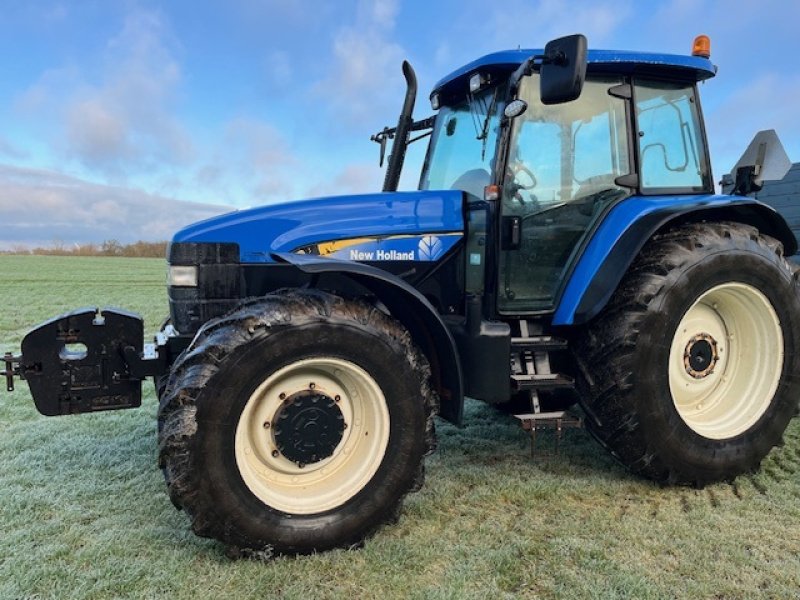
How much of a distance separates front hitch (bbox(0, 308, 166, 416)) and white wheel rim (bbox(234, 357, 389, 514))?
2.70ft

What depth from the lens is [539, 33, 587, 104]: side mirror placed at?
2.87 meters

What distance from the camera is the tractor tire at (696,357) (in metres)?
3.44

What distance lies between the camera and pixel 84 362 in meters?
3.28

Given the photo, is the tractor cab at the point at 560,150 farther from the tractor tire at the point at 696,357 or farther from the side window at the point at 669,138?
the tractor tire at the point at 696,357

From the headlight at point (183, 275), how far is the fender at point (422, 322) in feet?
1.68

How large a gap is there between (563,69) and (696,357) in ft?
6.44

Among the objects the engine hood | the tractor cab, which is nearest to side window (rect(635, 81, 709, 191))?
the tractor cab

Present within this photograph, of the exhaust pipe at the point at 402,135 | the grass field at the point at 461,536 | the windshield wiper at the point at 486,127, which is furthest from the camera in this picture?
the exhaust pipe at the point at 402,135

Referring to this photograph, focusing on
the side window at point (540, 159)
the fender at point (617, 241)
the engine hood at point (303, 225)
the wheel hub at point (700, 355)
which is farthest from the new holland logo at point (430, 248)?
the wheel hub at point (700, 355)

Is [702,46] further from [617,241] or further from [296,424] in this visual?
[296,424]

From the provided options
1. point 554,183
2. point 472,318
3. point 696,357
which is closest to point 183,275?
point 472,318

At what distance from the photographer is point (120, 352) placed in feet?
10.9

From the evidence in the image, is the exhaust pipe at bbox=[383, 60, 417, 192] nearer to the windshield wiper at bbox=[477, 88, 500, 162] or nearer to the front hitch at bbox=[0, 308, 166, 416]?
the windshield wiper at bbox=[477, 88, 500, 162]

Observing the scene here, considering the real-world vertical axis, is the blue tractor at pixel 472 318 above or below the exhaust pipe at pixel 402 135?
below
